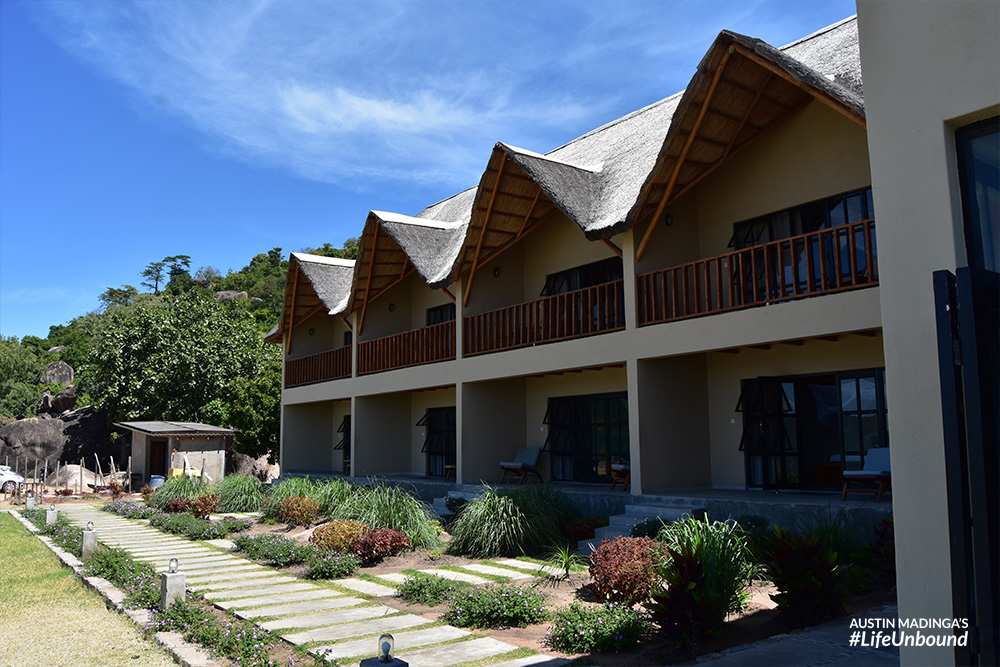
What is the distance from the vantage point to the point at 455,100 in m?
15.5

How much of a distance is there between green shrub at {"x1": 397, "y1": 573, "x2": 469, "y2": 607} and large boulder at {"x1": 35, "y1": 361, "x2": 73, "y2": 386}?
55.8 meters

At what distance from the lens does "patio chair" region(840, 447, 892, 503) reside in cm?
963

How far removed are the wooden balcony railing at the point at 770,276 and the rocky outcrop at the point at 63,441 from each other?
29326 mm

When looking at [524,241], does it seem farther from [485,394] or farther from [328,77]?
[328,77]

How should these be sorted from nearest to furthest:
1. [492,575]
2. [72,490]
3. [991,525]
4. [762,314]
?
[991,525], [492,575], [762,314], [72,490]

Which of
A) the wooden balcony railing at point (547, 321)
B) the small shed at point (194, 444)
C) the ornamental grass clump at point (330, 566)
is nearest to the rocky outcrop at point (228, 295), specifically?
the small shed at point (194, 444)

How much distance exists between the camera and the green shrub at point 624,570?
7102mm

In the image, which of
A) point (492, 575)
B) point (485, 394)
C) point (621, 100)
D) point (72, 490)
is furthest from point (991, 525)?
point (72, 490)

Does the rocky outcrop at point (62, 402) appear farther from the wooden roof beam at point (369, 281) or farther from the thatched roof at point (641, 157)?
the thatched roof at point (641, 157)

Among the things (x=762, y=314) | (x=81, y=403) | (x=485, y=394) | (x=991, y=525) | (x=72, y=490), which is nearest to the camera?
(x=991, y=525)

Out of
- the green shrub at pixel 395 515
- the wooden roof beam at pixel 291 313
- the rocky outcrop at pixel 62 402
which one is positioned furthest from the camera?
the rocky outcrop at pixel 62 402

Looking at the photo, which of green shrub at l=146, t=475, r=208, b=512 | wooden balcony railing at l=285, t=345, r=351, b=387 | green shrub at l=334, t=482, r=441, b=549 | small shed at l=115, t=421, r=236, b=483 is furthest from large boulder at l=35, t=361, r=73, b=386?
green shrub at l=334, t=482, r=441, b=549

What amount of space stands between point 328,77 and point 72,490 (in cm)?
2170

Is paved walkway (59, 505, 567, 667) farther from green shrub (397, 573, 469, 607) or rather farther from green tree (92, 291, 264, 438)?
green tree (92, 291, 264, 438)
